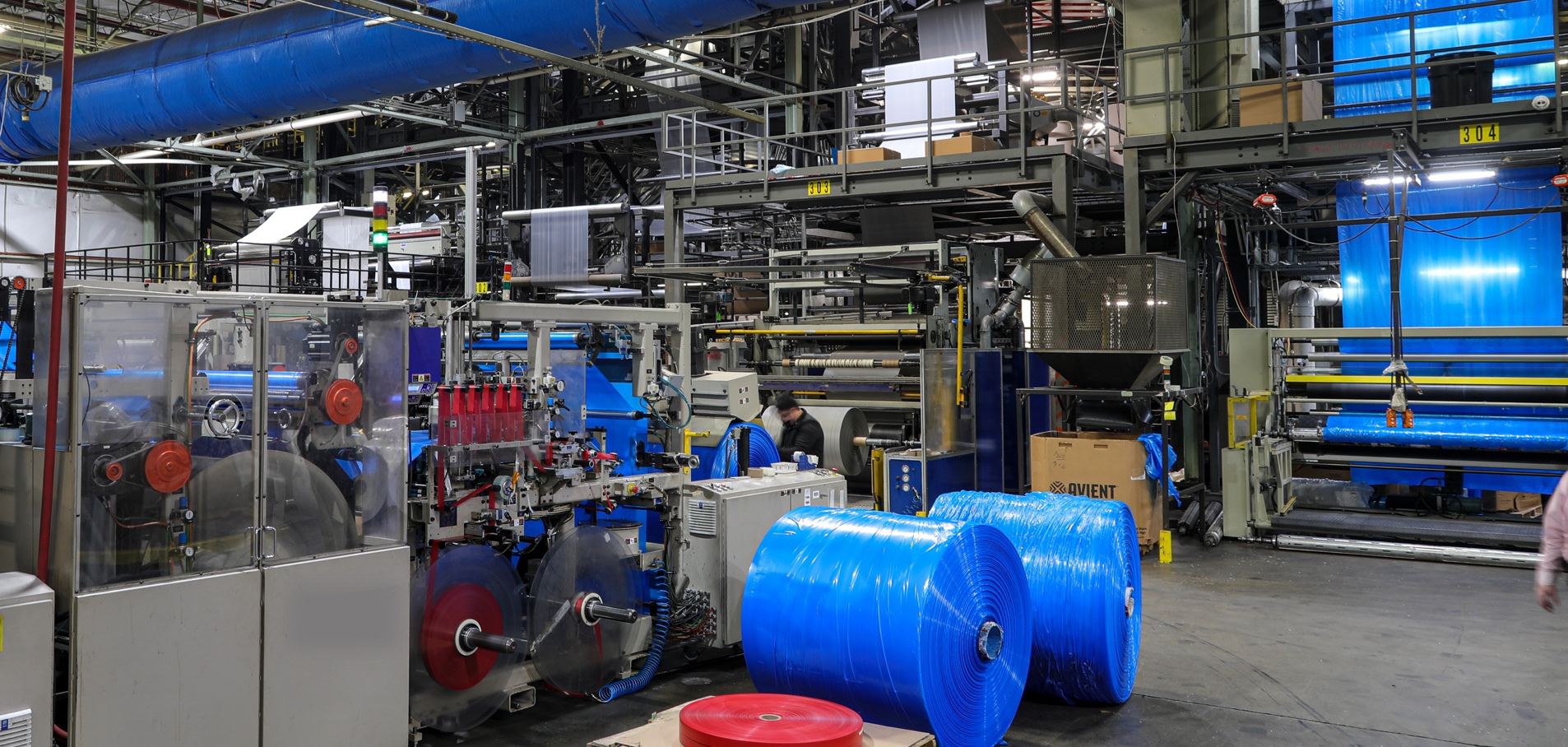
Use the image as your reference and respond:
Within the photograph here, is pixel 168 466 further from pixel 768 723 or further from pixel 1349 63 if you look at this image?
pixel 1349 63

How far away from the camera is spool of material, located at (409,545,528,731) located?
16.9 ft

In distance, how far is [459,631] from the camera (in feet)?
17.2

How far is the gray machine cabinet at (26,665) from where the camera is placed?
3.63 meters

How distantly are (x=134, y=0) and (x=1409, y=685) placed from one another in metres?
18.0

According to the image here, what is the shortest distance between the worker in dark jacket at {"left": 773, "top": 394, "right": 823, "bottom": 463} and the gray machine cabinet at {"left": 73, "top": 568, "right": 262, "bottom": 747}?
730 cm

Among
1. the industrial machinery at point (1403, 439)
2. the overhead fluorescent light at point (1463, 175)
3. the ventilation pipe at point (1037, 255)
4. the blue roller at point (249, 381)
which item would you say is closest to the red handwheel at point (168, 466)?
the blue roller at point (249, 381)

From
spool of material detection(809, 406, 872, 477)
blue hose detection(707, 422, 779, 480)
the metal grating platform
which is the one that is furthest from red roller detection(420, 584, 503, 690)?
the metal grating platform

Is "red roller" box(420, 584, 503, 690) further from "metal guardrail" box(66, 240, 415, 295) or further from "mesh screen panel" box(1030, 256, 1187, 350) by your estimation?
"mesh screen panel" box(1030, 256, 1187, 350)

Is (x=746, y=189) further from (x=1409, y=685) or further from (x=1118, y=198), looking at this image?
(x=1409, y=685)

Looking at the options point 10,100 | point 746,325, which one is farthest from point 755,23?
point 10,100

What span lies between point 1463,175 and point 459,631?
10390mm

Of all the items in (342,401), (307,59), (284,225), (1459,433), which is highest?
(307,59)

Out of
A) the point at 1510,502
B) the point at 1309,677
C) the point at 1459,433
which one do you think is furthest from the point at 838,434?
the point at 1510,502

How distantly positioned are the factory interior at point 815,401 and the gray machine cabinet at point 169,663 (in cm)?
2
